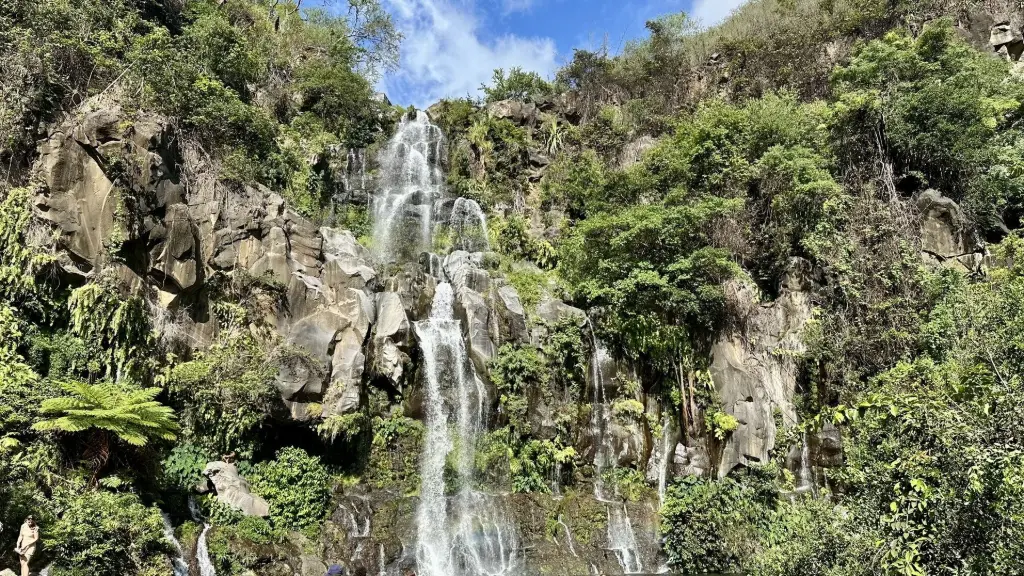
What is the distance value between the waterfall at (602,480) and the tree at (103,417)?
34.6 ft

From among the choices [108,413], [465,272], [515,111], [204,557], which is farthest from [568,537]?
[515,111]

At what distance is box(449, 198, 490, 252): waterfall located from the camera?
21266mm

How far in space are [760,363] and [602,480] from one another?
19.9 ft

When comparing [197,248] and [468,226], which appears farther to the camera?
[468,226]

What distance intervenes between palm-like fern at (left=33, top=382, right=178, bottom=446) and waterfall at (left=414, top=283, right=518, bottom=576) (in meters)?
6.25

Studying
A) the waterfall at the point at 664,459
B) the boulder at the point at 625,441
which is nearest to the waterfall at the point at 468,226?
the boulder at the point at 625,441

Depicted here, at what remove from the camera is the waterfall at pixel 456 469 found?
42.0 ft

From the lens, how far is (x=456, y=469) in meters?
14.5

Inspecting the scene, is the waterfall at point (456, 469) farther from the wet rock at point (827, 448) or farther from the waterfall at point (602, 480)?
the wet rock at point (827, 448)

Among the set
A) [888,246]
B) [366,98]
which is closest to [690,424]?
[888,246]

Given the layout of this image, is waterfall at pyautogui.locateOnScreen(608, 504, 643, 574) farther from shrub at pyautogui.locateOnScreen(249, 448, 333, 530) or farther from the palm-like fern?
the palm-like fern

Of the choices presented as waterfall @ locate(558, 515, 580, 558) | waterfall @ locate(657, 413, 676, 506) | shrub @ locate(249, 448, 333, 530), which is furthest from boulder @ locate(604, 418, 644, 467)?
shrub @ locate(249, 448, 333, 530)

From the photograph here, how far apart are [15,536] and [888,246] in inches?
824

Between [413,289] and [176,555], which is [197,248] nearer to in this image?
[413,289]
